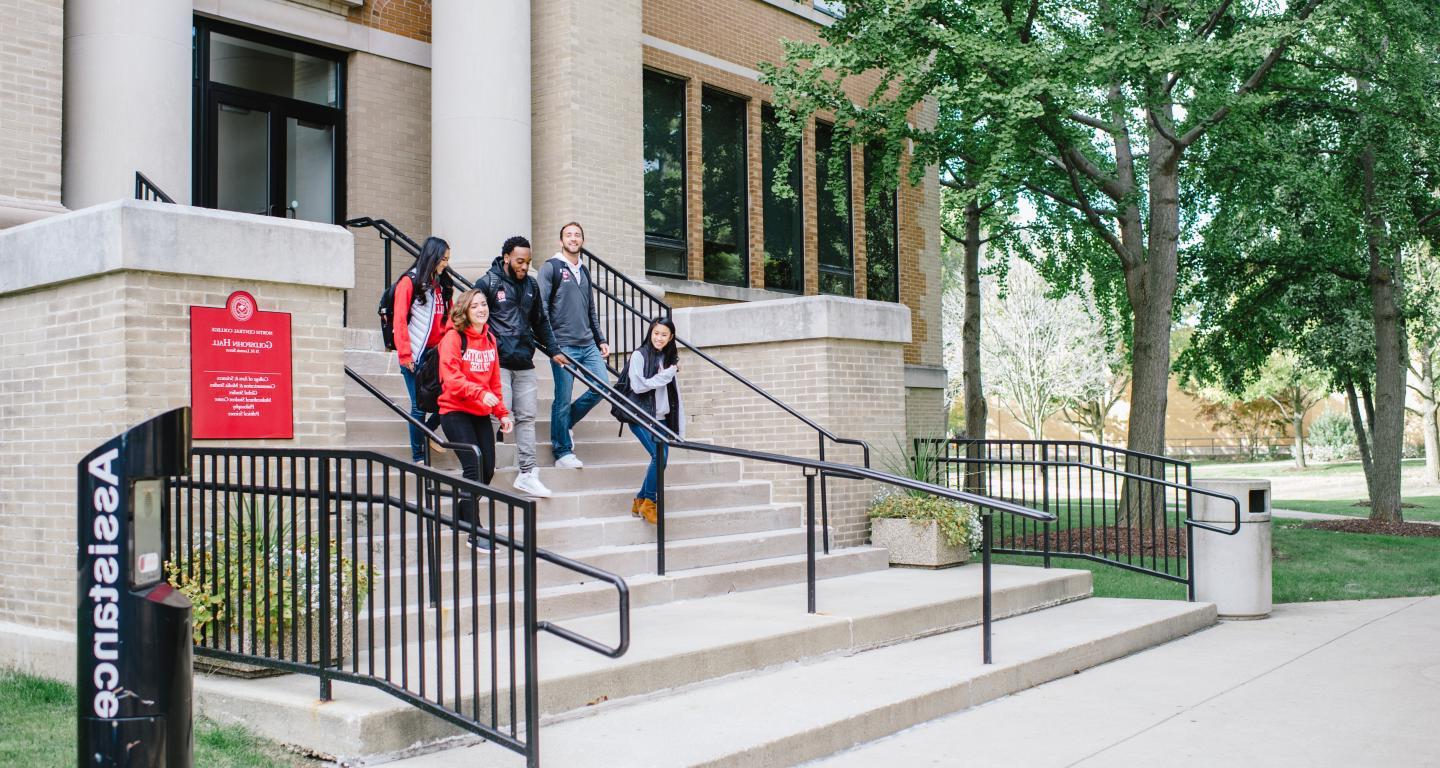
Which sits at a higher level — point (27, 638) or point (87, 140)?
point (87, 140)

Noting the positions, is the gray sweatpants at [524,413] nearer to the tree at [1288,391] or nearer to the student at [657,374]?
the student at [657,374]

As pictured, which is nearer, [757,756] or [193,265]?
[757,756]

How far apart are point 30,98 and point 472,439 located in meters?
4.82

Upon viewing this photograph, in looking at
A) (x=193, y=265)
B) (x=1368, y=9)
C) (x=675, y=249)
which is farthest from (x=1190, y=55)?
(x=193, y=265)

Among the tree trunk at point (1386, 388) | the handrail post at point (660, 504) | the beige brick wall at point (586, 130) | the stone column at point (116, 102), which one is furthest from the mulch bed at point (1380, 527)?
the stone column at point (116, 102)

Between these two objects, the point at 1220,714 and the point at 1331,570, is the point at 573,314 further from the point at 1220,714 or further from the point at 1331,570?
the point at 1331,570

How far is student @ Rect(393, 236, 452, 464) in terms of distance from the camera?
825 centimetres

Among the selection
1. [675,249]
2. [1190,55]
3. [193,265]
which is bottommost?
[193,265]

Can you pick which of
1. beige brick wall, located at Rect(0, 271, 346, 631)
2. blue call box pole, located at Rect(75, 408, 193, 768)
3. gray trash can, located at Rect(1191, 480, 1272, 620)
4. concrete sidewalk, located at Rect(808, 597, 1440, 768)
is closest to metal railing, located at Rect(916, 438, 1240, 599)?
gray trash can, located at Rect(1191, 480, 1272, 620)

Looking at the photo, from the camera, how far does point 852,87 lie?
1911 cm

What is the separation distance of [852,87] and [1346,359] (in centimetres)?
1026

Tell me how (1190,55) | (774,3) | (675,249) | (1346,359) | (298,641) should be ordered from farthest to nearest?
(1346,359) < (774,3) < (675,249) < (1190,55) < (298,641)

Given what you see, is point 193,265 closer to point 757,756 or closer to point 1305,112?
point 757,756

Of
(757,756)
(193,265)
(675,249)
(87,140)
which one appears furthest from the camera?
(675,249)
